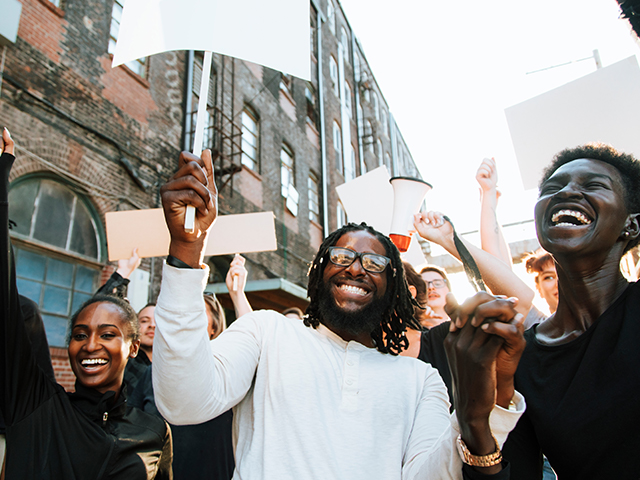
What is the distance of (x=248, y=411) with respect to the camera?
1.64 metres

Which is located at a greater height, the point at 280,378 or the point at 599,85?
the point at 599,85

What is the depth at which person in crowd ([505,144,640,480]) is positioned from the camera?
1.23m

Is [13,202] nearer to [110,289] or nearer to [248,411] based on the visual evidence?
[110,289]

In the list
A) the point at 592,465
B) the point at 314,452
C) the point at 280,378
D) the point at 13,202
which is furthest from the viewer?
the point at 13,202

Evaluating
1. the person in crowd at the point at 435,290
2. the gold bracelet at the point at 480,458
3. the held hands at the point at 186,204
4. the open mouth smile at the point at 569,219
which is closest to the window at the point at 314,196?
the person in crowd at the point at 435,290

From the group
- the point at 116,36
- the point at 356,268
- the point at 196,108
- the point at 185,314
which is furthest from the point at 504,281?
the point at 196,108

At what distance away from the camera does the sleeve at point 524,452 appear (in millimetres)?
1427

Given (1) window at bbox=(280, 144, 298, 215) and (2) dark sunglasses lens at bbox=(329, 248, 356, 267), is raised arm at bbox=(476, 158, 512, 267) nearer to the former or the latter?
(2) dark sunglasses lens at bbox=(329, 248, 356, 267)

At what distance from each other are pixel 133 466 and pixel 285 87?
13276 mm

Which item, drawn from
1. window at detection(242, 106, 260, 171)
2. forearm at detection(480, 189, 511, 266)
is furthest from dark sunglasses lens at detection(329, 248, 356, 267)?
window at detection(242, 106, 260, 171)

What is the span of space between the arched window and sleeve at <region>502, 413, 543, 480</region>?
604 cm

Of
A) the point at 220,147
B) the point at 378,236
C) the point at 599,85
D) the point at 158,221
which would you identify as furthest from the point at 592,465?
the point at 220,147

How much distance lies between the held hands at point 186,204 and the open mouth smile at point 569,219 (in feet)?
3.42

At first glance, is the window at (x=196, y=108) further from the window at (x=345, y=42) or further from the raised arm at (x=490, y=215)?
the window at (x=345, y=42)
